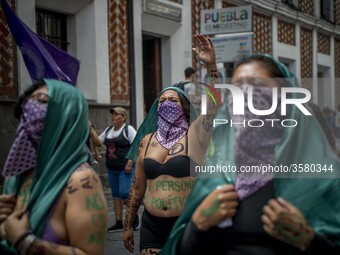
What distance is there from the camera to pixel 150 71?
12930mm

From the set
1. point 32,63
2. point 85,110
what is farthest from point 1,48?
point 85,110

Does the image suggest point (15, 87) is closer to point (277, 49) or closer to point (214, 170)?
point (214, 170)

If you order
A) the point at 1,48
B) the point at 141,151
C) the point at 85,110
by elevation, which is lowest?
the point at 141,151

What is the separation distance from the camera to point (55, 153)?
7.15 feet

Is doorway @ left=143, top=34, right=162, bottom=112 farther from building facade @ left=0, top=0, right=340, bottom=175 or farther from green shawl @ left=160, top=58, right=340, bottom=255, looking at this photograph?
green shawl @ left=160, top=58, right=340, bottom=255

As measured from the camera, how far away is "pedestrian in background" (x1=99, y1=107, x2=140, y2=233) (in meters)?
7.27

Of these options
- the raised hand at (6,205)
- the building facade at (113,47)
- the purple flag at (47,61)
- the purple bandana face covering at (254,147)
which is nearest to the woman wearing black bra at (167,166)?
the purple flag at (47,61)

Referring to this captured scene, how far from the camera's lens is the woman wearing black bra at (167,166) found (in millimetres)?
3637

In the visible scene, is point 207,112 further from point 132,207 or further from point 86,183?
point 86,183

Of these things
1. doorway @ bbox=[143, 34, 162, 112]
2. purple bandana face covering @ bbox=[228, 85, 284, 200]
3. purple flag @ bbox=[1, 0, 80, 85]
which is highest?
doorway @ bbox=[143, 34, 162, 112]

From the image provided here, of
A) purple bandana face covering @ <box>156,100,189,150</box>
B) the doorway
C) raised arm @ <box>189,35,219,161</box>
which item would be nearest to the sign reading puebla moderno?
the doorway

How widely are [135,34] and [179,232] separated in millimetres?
9122

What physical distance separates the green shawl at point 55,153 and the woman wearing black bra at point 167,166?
4.81ft

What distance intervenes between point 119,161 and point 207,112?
3883 mm
